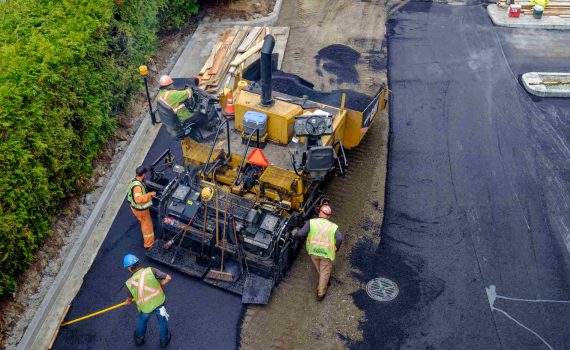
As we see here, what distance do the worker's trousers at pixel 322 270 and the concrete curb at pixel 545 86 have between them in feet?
28.1

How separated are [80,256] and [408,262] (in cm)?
612

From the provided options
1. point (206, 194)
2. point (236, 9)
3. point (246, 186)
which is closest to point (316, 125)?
point (246, 186)

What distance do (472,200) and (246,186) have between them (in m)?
4.81

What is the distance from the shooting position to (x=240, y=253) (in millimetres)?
9195

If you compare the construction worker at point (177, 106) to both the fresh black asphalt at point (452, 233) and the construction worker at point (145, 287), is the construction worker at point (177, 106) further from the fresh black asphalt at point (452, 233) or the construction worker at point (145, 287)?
the construction worker at point (145, 287)

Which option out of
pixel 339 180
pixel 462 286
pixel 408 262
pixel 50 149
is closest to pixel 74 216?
pixel 50 149

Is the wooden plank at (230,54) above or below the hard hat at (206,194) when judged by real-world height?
below

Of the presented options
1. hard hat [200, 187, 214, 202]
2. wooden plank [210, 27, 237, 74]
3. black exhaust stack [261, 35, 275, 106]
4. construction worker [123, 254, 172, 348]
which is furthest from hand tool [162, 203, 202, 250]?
wooden plank [210, 27, 237, 74]

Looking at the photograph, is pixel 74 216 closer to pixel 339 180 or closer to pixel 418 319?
pixel 339 180

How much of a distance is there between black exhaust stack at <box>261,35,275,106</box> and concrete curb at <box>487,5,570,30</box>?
10.7m

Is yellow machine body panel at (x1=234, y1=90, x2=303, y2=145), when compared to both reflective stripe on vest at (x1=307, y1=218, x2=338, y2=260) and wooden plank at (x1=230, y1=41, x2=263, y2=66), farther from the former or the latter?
wooden plank at (x1=230, y1=41, x2=263, y2=66)

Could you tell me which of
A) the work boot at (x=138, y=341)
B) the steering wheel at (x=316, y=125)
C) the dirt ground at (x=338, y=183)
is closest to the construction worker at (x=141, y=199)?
the work boot at (x=138, y=341)

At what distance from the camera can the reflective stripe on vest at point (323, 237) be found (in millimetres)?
8797

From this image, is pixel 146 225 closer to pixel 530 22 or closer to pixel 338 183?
pixel 338 183
